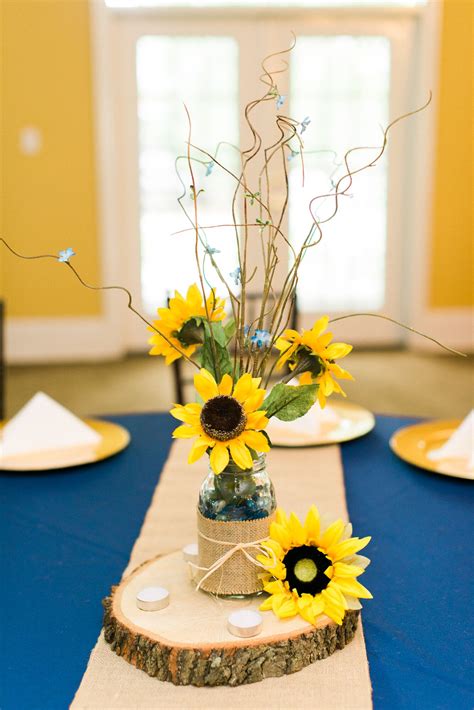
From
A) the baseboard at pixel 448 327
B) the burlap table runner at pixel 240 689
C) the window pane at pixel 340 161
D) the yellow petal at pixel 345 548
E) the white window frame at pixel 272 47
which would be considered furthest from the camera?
the baseboard at pixel 448 327

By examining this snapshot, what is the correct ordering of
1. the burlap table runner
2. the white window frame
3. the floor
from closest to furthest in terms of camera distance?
Result: 1. the burlap table runner
2. the floor
3. the white window frame

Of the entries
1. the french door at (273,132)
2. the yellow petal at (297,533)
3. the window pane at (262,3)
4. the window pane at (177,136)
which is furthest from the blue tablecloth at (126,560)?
the window pane at (262,3)

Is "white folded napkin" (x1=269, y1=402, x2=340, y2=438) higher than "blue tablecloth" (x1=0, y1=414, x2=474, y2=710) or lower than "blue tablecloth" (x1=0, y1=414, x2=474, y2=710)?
higher

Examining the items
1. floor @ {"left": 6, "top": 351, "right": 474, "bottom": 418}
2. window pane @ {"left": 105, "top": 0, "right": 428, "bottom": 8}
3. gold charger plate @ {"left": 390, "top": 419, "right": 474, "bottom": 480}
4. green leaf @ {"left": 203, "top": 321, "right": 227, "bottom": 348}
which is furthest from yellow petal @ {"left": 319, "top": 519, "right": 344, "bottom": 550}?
window pane @ {"left": 105, "top": 0, "right": 428, "bottom": 8}

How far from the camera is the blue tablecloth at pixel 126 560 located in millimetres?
735

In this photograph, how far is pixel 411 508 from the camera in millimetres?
1146

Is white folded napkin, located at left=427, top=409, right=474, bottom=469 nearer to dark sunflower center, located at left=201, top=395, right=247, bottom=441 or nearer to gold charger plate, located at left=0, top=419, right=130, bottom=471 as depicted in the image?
gold charger plate, located at left=0, top=419, right=130, bottom=471

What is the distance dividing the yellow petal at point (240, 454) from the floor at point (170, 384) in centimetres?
326

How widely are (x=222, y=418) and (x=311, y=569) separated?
0.18 meters

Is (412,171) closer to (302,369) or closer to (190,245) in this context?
A: (190,245)

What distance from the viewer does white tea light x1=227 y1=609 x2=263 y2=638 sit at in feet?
2.38

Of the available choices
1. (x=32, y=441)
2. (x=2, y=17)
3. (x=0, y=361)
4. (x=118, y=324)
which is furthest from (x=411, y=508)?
(x=2, y=17)

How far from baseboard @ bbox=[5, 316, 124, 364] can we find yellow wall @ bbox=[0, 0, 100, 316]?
→ 0.24 ft

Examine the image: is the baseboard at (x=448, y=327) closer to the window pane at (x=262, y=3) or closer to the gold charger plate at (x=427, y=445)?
the window pane at (x=262, y=3)
